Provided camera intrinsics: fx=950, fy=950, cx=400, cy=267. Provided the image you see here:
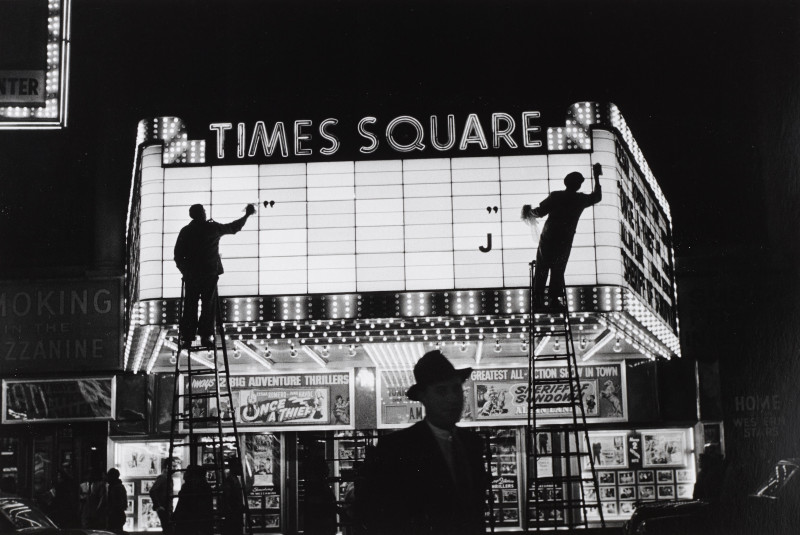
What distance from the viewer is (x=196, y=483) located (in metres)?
13.0

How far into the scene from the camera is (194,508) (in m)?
13.0

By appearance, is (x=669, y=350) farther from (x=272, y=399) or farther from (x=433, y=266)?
(x=272, y=399)

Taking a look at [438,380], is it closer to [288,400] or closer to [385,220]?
[385,220]

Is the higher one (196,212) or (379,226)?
(379,226)

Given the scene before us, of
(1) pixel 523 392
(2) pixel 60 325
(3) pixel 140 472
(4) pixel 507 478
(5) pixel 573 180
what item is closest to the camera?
(5) pixel 573 180

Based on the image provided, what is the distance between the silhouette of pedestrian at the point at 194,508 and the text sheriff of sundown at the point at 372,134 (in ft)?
23.7

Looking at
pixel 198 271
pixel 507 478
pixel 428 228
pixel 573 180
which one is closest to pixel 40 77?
pixel 198 271

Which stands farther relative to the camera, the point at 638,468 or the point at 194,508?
the point at 638,468

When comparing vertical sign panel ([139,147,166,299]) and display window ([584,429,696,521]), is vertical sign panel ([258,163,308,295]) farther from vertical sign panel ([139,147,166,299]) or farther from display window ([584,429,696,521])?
display window ([584,429,696,521])

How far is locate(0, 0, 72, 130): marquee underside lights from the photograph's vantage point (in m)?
7.45

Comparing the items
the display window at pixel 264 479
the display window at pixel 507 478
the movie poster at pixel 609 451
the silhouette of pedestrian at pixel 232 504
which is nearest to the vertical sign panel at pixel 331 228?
the silhouette of pedestrian at pixel 232 504

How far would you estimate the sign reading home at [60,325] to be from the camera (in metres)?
23.8

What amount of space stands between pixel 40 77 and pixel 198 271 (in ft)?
21.8

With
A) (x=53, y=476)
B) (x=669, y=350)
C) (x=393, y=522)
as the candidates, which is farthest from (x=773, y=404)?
(x=393, y=522)
